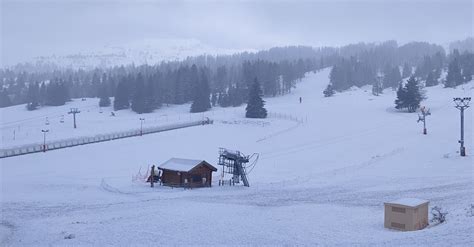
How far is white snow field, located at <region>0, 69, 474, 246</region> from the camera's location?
23.7m

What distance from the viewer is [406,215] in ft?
78.9

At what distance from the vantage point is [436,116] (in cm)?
8325

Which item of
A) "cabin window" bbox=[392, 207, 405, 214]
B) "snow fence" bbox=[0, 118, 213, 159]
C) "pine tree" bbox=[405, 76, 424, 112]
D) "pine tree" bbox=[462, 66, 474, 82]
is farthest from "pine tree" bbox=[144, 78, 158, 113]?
"cabin window" bbox=[392, 207, 405, 214]

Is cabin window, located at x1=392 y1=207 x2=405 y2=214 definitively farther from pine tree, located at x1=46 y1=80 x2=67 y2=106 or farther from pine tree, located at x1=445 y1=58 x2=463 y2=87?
pine tree, located at x1=46 y1=80 x2=67 y2=106

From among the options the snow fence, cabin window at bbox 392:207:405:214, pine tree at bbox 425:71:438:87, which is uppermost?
pine tree at bbox 425:71:438:87

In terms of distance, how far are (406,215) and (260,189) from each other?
1571cm

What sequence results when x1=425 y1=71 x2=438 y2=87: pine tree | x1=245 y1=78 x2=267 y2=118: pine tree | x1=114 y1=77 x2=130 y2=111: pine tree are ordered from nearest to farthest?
x1=245 y1=78 x2=267 y2=118: pine tree < x1=114 y1=77 x2=130 y2=111: pine tree < x1=425 y1=71 x2=438 y2=87: pine tree

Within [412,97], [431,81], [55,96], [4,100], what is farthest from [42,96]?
[431,81]

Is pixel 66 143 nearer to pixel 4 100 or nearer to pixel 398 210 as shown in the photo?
pixel 398 210

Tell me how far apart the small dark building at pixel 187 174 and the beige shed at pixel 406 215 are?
1781 cm

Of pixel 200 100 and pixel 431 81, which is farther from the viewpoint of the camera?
pixel 431 81

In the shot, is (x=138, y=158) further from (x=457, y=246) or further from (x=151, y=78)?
(x=151, y=78)

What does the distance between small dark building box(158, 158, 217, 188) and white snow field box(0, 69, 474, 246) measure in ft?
4.47

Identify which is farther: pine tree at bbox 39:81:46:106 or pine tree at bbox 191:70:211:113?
pine tree at bbox 39:81:46:106
